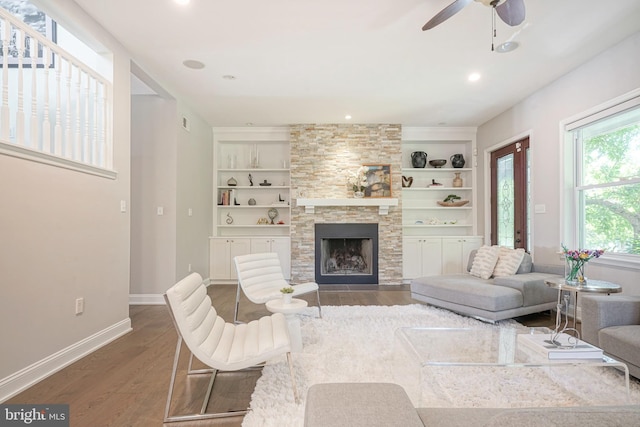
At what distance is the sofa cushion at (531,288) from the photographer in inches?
132

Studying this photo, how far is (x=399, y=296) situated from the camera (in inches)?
187

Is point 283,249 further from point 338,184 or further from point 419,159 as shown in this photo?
point 419,159

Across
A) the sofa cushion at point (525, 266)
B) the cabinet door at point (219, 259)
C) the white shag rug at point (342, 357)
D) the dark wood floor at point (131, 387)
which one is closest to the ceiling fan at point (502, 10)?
the white shag rug at point (342, 357)

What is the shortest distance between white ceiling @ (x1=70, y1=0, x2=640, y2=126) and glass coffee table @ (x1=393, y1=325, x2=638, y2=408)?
2.53m

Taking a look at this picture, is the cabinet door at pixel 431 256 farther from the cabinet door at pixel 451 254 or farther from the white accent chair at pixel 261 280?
the white accent chair at pixel 261 280

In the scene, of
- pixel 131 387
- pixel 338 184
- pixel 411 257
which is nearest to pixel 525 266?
pixel 411 257

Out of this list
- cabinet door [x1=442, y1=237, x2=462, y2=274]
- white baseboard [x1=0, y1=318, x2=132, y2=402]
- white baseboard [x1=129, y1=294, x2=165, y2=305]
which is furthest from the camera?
cabinet door [x1=442, y1=237, x2=462, y2=274]

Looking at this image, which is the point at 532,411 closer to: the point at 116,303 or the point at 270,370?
the point at 270,370

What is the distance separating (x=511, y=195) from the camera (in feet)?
16.5

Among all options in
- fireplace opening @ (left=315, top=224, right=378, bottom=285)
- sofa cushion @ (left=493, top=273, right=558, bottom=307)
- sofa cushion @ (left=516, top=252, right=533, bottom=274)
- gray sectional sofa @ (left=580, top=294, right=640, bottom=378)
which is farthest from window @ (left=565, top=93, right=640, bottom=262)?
fireplace opening @ (left=315, top=224, right=378, bottom=285)

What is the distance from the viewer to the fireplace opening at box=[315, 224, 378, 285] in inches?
223

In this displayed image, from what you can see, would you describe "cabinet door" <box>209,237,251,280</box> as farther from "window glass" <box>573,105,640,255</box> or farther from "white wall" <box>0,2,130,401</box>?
"window glass" <box>573,105,640,255</box>

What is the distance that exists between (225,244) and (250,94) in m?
2.69

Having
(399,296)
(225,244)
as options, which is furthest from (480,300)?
(225,244)
